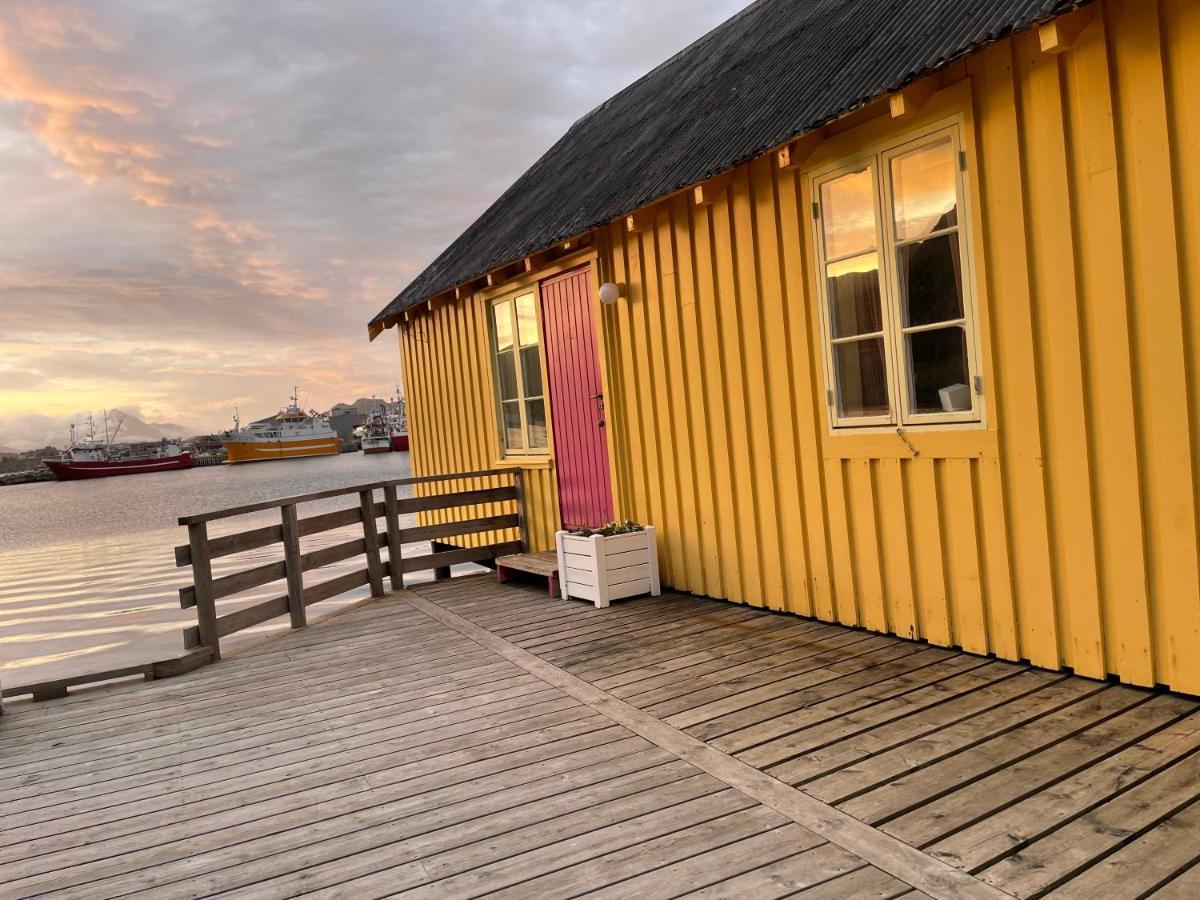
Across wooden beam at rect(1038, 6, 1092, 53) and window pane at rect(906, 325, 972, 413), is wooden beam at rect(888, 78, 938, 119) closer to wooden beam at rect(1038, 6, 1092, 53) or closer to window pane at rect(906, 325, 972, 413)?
wooden beam at rect(1038, 6, 1092, 53)

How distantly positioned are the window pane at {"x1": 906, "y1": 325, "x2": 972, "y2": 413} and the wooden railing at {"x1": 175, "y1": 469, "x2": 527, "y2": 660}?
3.66m

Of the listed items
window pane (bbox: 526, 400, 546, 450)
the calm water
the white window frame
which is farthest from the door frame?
the calm water

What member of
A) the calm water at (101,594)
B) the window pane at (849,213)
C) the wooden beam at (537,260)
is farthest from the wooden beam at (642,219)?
the calm water at (101,594)

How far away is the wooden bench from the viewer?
20.2 ft

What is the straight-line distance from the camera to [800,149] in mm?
4195

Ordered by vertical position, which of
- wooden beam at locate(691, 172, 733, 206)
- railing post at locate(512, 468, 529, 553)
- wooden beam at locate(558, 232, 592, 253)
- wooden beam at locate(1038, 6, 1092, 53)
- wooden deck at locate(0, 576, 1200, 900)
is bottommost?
wooden deck at locate(0, 576, 1200, 900)

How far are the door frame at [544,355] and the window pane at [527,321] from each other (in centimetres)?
10

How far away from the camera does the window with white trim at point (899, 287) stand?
3.67m

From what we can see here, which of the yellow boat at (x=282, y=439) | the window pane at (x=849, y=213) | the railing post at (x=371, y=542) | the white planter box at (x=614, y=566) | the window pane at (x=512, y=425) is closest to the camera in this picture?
the window pane at (x=849, y=213)

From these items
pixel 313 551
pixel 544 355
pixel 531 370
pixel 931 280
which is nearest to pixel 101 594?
pixel 313 551

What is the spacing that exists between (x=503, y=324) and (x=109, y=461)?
101504 mm

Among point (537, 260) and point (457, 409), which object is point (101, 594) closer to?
point (457, 409)

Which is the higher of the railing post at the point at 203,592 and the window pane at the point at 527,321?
the window pane at the point at 527,321

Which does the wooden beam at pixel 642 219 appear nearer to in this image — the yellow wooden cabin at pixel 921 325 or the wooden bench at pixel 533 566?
the yellow wooden cabin at pixel 921 325
